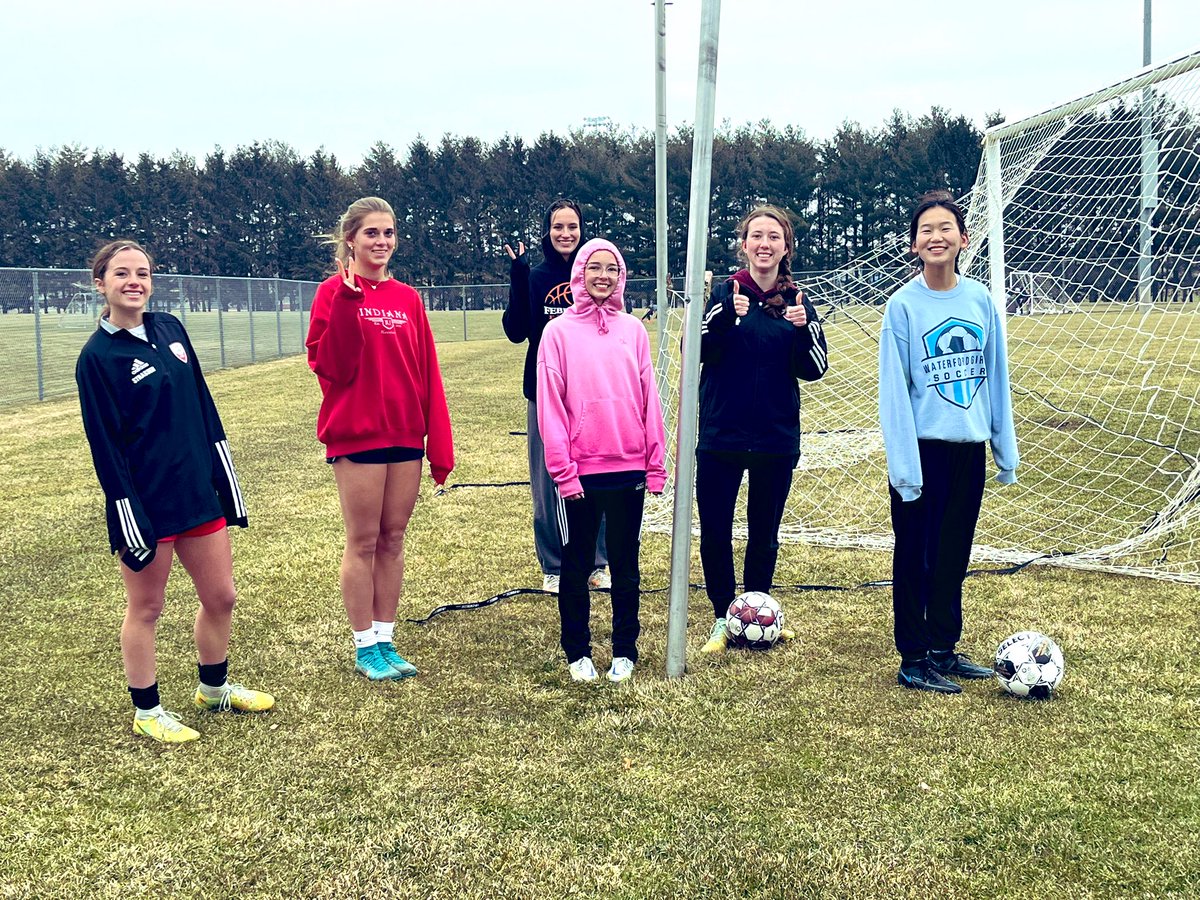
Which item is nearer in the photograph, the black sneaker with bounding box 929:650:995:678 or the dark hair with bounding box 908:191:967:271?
the dark hair with bounding box 908:191:967:271

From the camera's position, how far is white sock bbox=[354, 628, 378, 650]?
4.09 meters

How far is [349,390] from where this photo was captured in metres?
3.78

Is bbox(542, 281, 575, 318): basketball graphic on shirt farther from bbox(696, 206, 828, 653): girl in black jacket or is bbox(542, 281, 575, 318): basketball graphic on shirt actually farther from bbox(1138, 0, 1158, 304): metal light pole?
bbox(1138, 0, 1158, 304): metal light pole

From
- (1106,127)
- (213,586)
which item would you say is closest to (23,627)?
(213,586)

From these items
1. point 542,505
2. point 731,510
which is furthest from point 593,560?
point 542,505

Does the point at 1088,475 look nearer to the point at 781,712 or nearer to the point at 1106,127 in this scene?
the point at 1106,127

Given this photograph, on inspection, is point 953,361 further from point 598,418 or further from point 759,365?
point 598,418

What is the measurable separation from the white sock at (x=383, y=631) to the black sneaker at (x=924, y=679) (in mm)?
2005

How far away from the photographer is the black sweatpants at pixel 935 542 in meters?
3.73

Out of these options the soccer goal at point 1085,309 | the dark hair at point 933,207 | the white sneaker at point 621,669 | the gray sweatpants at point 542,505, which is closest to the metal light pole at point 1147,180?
the soccer goal at point 1085,309

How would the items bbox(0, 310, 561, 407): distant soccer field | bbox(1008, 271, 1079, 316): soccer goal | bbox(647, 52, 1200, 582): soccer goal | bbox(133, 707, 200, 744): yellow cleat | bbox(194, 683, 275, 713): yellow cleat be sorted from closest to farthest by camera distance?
bbox(133, 707, 200, 744): yellow cleat, bbox(194, 683, 275, 713): yellow cleat, bbox(647, 52, 1200, 582): soccer goal, bbox(1008, 271, 1079, 316): soccer goal, bbox(0, 310, 561, 407): distant soccer field

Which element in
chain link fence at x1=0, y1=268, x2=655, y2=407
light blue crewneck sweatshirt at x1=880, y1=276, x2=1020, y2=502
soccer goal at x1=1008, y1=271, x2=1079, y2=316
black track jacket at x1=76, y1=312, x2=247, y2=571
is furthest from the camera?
chain link fence at x1=0, y1=268, x2=655, y2=407

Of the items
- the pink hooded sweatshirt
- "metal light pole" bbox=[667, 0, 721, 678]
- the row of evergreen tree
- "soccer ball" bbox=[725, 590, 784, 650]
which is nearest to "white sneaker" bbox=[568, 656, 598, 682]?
"metal light pole" bbox=[667, 0, 721, 678]

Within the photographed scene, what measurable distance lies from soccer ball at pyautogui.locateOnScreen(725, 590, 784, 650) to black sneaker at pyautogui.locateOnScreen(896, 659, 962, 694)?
1.85 feet
